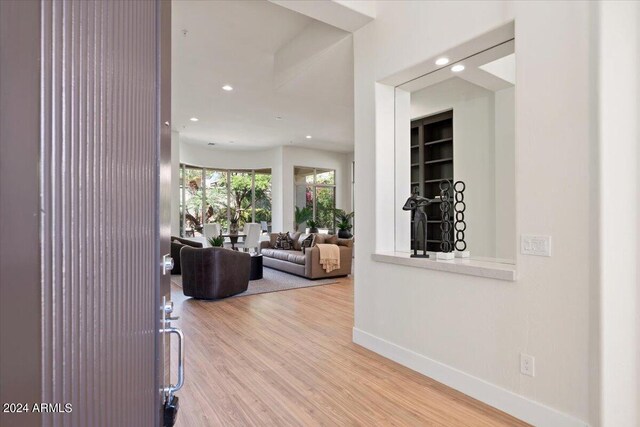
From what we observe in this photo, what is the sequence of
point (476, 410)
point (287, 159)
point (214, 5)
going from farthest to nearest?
point (287, 159), point (214, 5), point (476, 410)

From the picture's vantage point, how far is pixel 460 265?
8.01 feet

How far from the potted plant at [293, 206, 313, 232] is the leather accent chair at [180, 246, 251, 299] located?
544cm

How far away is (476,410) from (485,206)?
4.64ft

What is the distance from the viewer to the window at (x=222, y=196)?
34.1 ft

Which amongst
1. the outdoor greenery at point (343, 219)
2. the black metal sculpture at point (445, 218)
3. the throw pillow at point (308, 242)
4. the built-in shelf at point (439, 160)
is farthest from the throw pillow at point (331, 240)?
the black metal sculpture at point (445, 218)

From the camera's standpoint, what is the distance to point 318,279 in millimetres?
6539

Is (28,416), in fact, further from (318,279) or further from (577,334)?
(318,279)

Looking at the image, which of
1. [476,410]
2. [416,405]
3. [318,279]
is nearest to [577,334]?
[476,410]

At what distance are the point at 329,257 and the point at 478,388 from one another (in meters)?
4.31

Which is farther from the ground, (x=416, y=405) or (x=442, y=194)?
(x=442, y=194)

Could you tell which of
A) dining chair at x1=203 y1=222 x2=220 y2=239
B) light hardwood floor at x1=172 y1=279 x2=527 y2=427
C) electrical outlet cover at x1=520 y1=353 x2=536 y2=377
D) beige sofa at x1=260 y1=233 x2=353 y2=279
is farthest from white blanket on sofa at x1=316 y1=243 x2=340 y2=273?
electrical outlet cover at x1=520 y1=353 x2=536 y2=377

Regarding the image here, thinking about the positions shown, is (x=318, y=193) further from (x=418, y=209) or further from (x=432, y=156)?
(x=418, y=209)

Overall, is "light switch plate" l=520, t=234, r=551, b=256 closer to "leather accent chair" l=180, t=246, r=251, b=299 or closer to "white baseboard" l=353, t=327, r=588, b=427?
"white baseboard" l=353, t=327, r=588, b=427

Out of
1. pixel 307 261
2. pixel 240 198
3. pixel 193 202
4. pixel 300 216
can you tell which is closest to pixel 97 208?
pixel 307 261
